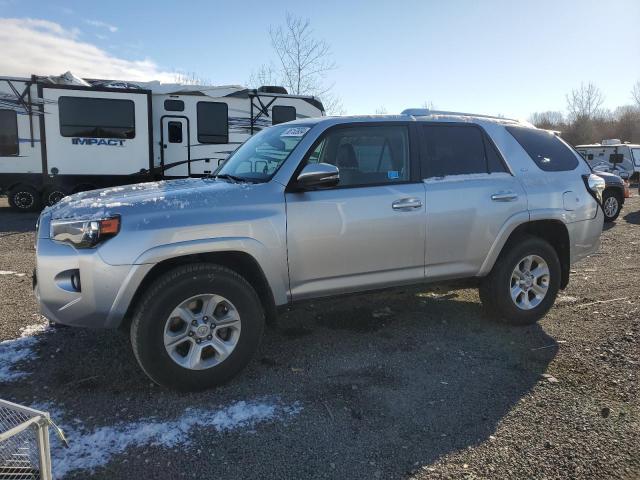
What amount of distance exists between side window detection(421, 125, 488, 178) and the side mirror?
3.21 ft

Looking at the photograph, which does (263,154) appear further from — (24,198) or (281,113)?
(24,198)

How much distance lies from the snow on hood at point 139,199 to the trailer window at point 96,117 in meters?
9.16

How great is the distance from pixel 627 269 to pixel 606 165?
51.9 feet

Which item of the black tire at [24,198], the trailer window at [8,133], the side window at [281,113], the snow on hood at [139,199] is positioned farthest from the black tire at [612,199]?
Result: the trailer window at [8,133]

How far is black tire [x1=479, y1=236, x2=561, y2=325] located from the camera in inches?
174

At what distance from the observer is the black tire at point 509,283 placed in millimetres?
4426

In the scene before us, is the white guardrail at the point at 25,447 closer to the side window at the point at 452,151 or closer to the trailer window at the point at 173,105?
the side window at the point at 452,151

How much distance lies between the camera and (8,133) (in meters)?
11.7

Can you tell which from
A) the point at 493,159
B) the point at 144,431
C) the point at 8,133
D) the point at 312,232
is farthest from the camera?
the point at 8,133

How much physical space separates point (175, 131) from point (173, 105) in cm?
65

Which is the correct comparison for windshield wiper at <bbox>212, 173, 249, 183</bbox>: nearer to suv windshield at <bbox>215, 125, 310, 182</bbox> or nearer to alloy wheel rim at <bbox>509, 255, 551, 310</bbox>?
suv windshield at <bbox>215, 125, 310, 182</bbox>

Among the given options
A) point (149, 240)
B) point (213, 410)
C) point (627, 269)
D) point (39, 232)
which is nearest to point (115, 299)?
point (149, 240)

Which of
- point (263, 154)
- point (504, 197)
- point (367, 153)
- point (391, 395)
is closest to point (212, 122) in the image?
point (263, 154)

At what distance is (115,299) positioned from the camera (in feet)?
10.1
